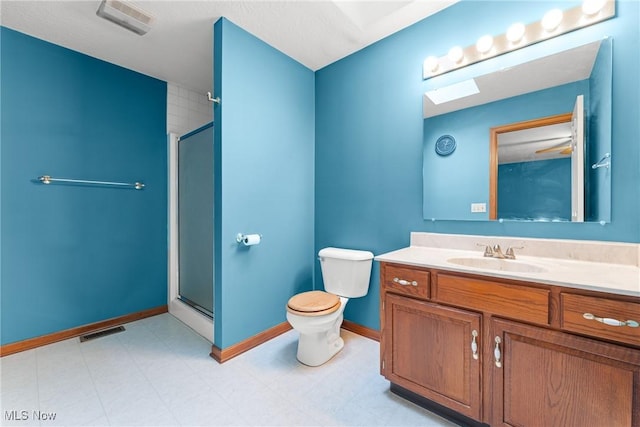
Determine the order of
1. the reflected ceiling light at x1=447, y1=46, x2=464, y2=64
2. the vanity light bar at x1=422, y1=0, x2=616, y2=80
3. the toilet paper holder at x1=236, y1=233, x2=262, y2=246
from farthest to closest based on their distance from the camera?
the toilet paper holder at x1=236, y1=233, x2=262, y2=246, the reflected ceiling light at x1=447, y1=46, x2=464, y2=64, the vanity light bar at x1=422, y1=0, x2=616, y2=80

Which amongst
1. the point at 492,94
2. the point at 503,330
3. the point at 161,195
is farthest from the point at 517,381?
the point at 161,195

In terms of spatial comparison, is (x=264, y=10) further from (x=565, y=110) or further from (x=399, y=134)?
(x=565, y=110)

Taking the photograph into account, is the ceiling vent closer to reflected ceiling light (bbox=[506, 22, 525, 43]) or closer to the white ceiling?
the white ceiling

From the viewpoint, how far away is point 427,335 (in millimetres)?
1285

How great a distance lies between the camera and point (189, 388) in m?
1.50

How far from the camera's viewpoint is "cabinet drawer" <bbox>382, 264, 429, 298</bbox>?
1.29 meters

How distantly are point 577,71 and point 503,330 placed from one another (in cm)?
134

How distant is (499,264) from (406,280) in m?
0.52

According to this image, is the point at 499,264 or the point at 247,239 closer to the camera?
the point at 499,264

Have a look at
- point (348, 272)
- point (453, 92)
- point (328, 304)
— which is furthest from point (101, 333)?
point (453, 92)

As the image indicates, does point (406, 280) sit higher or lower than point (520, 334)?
higher

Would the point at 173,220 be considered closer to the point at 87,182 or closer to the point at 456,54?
the point at 87,182

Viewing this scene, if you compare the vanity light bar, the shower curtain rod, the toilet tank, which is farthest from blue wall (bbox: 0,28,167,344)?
the vanity light bar

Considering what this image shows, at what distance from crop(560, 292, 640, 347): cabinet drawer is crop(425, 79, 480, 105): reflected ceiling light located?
1.25 m
